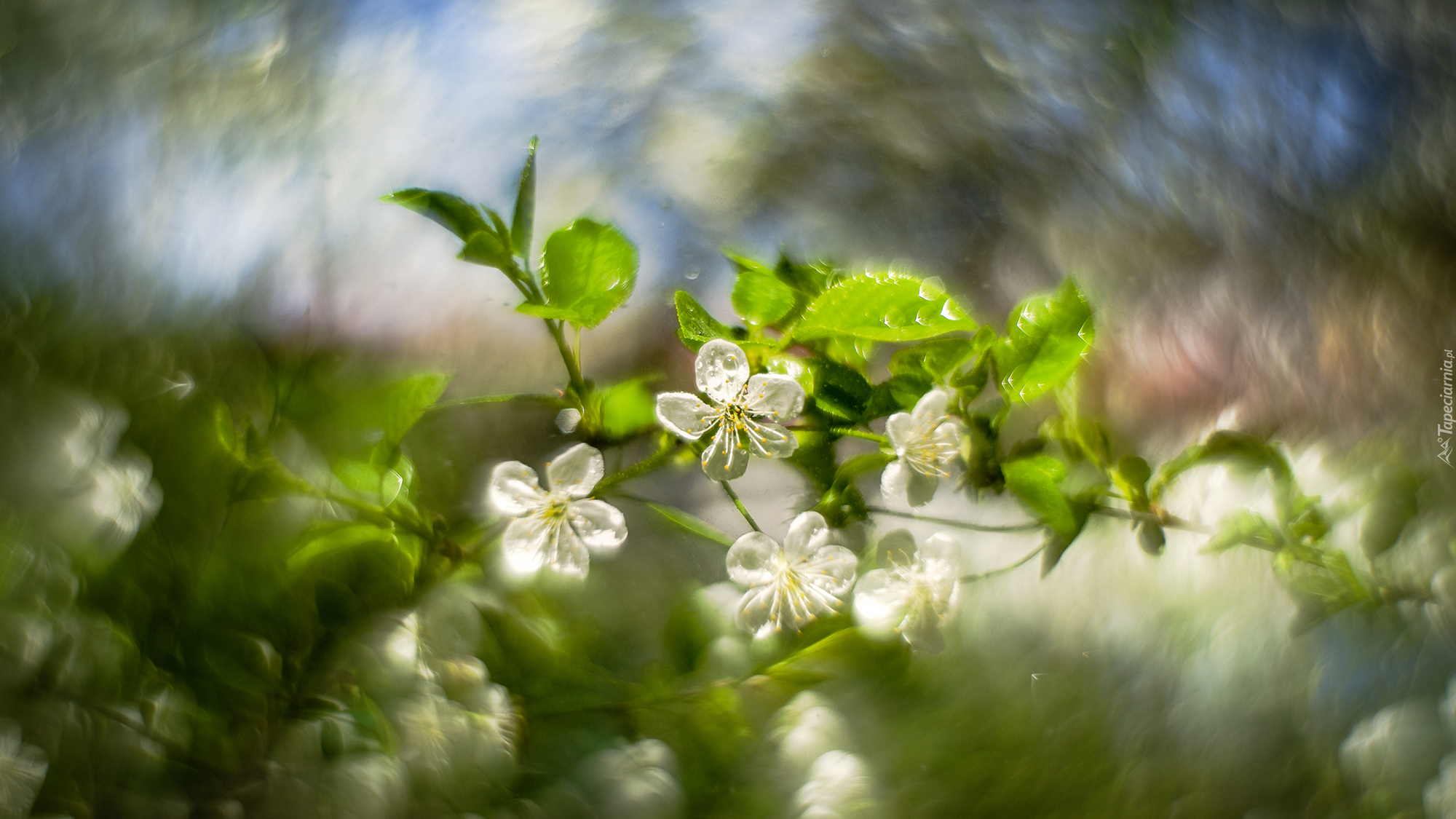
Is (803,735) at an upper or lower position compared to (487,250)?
lower

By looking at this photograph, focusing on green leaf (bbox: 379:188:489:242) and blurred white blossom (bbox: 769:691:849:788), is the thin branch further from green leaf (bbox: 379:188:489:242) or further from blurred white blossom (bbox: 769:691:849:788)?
green leaf (bbox: 379:188:489:242)

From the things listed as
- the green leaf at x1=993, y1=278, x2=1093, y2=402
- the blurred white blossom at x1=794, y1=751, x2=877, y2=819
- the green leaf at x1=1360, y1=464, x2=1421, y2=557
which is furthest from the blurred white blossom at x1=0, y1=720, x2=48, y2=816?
the green leaf at x1=1360, y1=464, x2=1421, y2=557

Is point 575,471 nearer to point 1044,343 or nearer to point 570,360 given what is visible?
point 570,360

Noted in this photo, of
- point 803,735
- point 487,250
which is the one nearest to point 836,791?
point 803,735

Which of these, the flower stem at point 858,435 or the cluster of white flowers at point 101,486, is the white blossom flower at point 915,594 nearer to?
the flower stem at point 858,435

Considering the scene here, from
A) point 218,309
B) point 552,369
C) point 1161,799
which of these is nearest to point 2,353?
point 218,309

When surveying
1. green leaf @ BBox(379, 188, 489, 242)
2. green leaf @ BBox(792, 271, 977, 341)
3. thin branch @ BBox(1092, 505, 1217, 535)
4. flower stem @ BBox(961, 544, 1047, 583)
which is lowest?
flower stem @ BBox(961, 544, 1047, 583)

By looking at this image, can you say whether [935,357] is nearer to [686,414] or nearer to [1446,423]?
[686,414]

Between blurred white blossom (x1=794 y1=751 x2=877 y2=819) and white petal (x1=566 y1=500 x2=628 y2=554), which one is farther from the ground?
white petal (x1=566 y1=500 x2=628 y2=554)
